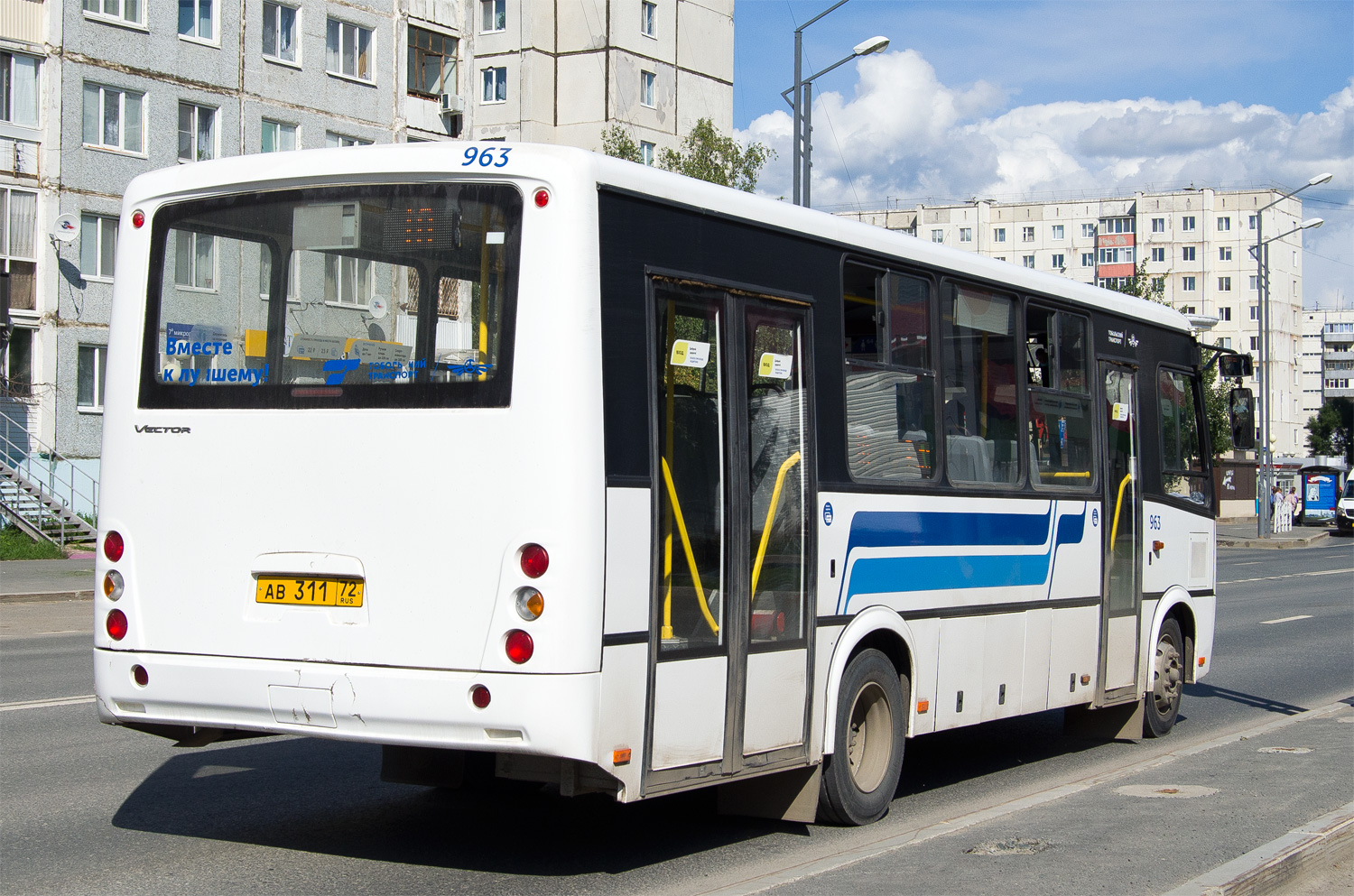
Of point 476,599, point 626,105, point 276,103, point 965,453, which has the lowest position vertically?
point 476,599

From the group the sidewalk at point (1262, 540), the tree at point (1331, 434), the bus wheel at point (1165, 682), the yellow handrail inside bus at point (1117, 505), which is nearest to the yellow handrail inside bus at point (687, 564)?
the yellow handrail inside bus at point (1117, 505)

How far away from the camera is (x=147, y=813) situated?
7.60 meters

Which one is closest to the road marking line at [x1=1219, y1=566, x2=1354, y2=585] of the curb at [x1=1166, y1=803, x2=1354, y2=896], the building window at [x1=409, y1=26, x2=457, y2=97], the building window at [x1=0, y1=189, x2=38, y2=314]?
the curb at [x1=1166, y1=803, x2=1354, y2=896]

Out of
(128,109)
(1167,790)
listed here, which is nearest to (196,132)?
(128,109)

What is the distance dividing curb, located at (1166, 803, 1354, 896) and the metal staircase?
2904 cm

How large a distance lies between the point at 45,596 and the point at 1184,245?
12087 centimetres

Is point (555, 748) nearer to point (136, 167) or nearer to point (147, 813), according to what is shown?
point (147, 813)

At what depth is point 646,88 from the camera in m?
70.1

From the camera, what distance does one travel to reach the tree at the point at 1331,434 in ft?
441

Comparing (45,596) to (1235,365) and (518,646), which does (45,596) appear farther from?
(518,646)

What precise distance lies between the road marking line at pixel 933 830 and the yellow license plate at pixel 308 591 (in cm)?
190

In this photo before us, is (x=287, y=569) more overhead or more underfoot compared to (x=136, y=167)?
more underfoot

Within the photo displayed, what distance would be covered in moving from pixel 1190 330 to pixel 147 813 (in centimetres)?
869

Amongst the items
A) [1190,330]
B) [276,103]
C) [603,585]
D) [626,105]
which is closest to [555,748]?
[603,585]
